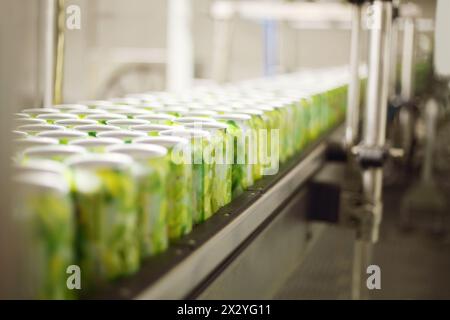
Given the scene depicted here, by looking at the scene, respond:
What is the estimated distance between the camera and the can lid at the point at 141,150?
0.87 meters

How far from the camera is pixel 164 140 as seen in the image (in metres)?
0.99

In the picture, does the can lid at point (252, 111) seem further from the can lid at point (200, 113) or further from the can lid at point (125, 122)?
the can lid at point (125, 122)

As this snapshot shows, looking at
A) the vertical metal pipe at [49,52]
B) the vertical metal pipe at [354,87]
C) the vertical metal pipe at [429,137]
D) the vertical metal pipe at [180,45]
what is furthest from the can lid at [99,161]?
the vertical metal pipe at [429,137]

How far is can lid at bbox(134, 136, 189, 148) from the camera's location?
3.18ft

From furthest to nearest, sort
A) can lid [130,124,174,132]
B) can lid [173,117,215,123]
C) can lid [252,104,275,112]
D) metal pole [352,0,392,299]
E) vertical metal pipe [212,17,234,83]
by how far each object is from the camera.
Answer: vertical metal pipe [212,17,234,83] → metal pole [352,0,392,299] → can lid [252,104,275,112] → can lid [173,117,215,123] → can lid [130,124,174,132]

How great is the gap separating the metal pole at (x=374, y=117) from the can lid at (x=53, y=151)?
3.74 feet

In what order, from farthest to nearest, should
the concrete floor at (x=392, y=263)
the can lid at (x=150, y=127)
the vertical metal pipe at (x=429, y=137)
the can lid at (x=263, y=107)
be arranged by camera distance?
the vertical metal pipe at (x=429, y=137), the concrete floor at (x=392, y=263), the can lid at (x=263, y=107), the can lid at (x=150, y=127)

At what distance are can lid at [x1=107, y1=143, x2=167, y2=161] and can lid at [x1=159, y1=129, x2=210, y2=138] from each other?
12cm

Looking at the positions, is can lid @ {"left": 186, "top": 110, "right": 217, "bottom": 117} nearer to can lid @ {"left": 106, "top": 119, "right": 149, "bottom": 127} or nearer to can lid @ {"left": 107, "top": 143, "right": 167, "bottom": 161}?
can lid @ {"left": 106, "top": 119, "right": 149, "bottom": 127}

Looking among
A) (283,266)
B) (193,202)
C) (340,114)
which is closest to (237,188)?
(193,202)

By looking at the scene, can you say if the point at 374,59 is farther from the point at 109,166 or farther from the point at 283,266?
the point at 109,166

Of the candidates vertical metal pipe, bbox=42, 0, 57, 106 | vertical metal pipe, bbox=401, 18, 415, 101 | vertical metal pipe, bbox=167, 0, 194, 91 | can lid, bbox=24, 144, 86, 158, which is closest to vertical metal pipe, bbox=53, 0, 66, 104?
vertical metal pipe, bbox=42, 0, 57, 106

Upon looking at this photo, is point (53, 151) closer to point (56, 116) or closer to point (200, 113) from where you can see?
point (56, 116)

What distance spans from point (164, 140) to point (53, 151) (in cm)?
19
